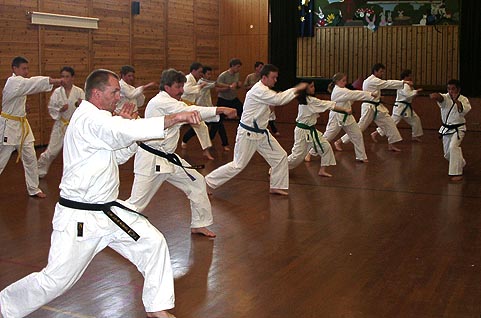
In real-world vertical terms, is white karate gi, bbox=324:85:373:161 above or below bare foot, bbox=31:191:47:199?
above

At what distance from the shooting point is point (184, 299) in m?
4.15

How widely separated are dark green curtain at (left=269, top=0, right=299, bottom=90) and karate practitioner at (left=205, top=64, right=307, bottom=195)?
885 centimetres

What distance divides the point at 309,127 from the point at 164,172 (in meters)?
3.38

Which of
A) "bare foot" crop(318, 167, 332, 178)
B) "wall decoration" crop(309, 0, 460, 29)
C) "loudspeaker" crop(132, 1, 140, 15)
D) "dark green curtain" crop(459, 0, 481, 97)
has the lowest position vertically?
"bare foot" crop(318, 167, 332, 178)

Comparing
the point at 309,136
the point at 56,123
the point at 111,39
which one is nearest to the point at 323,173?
the point at 309,136

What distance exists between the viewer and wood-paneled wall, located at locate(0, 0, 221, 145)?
10.9 metres

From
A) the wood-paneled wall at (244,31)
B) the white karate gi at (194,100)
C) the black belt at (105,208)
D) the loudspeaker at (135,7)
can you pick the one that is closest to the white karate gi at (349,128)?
the white karate gi at (194,100)

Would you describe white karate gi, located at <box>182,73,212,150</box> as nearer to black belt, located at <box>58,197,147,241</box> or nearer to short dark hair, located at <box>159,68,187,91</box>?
short dark hair, located at <box>159,68,187,91</box>

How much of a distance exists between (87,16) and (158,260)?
9523 millimetres

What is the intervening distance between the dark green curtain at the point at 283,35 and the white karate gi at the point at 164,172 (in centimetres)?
1079

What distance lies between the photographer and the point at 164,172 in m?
5.39

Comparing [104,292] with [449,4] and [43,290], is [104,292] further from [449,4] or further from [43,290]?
[449,4]

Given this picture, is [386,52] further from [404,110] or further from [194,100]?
[194,100]

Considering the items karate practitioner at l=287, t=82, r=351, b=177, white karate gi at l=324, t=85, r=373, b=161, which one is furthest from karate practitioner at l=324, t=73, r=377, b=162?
karate practitioner at l=287, t=82, r=351, b=177
